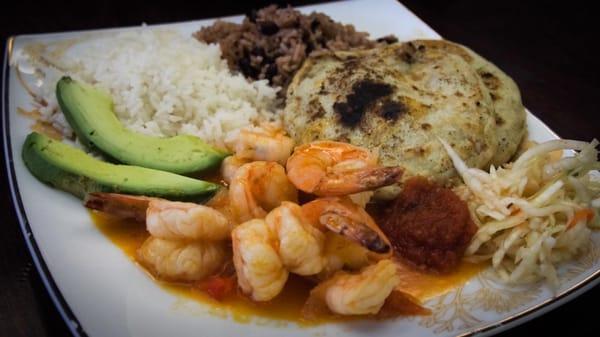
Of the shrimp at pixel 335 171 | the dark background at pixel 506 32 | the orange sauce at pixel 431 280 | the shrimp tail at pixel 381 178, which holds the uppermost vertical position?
the shrimp tail at pixel 381 178

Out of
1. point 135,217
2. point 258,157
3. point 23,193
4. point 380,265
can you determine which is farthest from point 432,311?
point 23,193

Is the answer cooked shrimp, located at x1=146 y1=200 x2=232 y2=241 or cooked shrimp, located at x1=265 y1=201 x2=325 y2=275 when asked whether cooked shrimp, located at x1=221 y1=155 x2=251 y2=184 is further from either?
cooked shrimp, located at x1=265 y1=201 x2=325 y2=275

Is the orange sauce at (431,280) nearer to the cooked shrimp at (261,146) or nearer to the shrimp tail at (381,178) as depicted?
the shrimp tail at (381,178)

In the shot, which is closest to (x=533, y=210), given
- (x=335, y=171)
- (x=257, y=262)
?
(x=335, y=171)

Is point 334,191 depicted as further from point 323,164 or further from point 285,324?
point 285,324

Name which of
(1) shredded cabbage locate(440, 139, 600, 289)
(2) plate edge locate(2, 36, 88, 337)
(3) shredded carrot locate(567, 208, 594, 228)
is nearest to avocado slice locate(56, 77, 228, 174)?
(2) plate edge locate(2, 36, 88, 337)

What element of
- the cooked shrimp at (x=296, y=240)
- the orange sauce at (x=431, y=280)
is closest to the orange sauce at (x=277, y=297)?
the orange sauce at (x=431, y=280)

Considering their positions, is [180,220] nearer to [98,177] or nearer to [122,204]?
[122,204]
